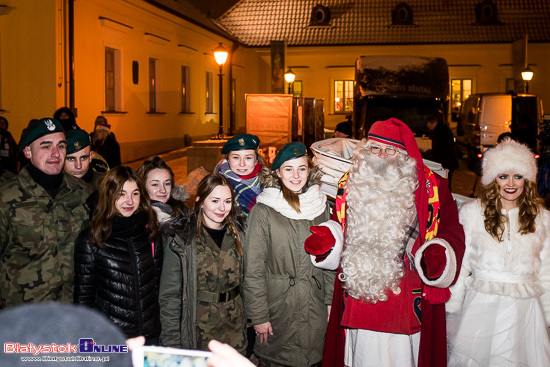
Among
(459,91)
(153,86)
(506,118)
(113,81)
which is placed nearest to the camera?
(506,118)

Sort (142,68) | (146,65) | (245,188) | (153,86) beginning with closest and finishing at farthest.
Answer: (245,188) < (142,68) < (146,65) < (153,86)

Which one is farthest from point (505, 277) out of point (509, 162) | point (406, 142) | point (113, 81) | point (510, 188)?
point (113, 81)

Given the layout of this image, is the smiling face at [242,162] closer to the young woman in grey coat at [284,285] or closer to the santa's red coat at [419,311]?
the young woman in grey coat at [284,285]

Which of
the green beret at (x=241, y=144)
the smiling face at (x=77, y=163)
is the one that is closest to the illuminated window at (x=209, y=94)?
the green beret at (x=241, y=144)

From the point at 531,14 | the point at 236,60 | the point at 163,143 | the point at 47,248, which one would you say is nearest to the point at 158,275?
the point at 47,248

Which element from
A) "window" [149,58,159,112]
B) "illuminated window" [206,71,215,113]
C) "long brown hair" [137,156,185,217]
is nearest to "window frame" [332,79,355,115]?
"illuminated window" [206,71,215,113]

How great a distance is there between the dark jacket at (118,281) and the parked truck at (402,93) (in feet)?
40.5

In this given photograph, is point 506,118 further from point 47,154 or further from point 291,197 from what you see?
point 47,154

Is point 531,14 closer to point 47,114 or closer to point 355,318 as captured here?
point 47,114

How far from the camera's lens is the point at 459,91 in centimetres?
3416

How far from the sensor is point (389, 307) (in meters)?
3.78

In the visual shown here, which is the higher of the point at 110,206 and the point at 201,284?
the point at 110,206

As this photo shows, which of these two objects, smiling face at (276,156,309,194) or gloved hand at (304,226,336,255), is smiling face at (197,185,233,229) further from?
gloved hand at (304,226,336,255)

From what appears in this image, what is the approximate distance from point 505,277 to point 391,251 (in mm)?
1144
